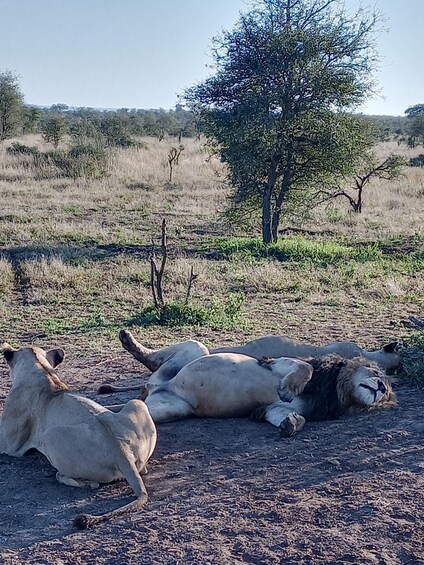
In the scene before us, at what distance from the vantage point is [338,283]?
11.2m

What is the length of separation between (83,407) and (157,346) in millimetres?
3162

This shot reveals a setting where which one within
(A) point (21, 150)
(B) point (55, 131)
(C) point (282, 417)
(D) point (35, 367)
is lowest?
(C) point (282, 417)

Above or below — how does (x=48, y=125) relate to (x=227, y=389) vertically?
above

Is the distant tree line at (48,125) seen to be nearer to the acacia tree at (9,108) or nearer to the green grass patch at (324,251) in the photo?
the acacia tree at (9,108)

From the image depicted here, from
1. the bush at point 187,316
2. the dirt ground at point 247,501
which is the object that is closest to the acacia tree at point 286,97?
the bush at point 187,316

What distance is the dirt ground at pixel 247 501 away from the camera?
3.48m

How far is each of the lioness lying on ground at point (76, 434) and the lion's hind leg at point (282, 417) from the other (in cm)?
96

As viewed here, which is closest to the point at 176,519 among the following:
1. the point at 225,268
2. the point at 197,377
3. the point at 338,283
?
the point at 197,377

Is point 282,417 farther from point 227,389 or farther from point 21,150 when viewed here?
point 21,150

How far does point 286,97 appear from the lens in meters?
15.0

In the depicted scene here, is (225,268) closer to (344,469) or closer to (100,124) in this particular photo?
(344,469)

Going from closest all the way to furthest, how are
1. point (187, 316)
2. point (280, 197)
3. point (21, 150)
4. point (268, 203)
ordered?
point (187, 316) < point (268, 203) < point (280, 197) < point (21, 150)

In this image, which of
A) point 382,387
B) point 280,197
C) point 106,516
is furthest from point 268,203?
point 106,516

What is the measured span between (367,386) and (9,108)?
36.6 m
